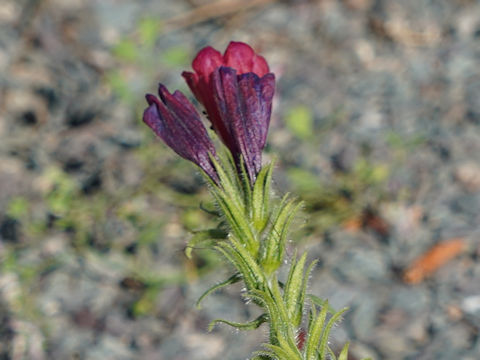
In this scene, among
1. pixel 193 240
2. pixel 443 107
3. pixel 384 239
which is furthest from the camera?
pixel 443 107

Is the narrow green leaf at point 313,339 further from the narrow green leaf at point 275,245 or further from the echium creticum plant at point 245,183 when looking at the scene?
the narrow green leaf at point 275,245

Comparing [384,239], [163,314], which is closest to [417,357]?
[384,239]

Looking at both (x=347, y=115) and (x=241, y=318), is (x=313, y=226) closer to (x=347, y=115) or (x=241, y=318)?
(x=241, y=318)

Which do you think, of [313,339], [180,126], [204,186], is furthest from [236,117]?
[204,186]

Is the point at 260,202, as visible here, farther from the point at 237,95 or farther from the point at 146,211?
the point at 146,211

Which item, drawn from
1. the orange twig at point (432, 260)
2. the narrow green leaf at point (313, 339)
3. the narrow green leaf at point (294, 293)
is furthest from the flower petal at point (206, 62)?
the orange twig at point (432, 260)
